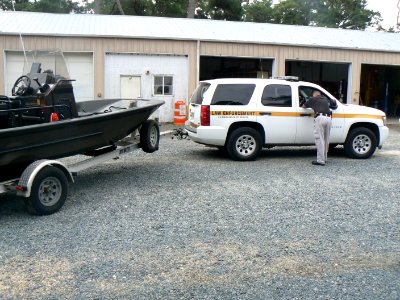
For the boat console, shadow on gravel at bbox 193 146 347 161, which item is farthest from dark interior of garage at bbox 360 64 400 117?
the boat console

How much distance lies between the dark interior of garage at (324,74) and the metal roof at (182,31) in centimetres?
334

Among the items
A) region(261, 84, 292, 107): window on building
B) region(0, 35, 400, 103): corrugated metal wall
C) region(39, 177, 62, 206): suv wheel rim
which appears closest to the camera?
region(39, 177, 62, 206): suv wheel rim

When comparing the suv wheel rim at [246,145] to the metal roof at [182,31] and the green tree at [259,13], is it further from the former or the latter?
the green tree at [259,13]

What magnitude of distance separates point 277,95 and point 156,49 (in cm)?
882

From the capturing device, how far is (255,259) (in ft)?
17.1

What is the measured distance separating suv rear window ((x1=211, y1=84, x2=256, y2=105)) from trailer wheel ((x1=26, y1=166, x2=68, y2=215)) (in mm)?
4982

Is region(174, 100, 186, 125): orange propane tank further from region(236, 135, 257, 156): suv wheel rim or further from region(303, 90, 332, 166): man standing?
region(303, 90, 332, 166): man standing

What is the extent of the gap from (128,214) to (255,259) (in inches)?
90.8

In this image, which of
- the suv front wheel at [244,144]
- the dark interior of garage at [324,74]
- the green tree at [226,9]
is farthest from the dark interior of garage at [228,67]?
the green tree at [226,9]

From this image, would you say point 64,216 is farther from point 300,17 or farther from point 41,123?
point 300,17

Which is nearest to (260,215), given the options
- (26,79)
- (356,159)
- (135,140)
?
(135,140)

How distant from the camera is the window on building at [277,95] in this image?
11.2m

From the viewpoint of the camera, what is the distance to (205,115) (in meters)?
10.9

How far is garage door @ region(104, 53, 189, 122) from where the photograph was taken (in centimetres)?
1861
